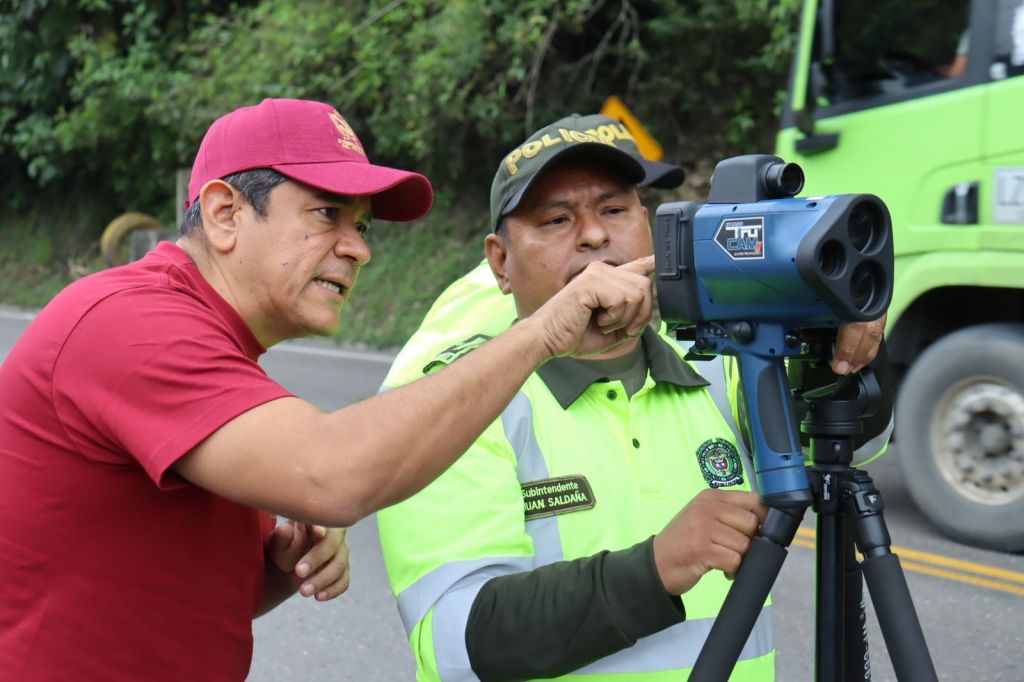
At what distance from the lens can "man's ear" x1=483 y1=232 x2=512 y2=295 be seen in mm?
2283

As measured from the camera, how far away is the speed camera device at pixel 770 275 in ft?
4.93

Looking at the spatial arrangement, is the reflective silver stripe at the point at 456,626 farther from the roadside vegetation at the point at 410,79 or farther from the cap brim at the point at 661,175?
the roadside vegetation at the point at 410,79

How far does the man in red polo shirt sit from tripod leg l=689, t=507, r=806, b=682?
327mm

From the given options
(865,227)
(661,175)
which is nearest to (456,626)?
(865,227)

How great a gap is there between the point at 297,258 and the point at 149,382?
362 millimetres

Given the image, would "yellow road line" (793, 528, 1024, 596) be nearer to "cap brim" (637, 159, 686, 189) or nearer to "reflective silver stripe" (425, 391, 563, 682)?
"cap brim" (637, 159, 686, 189)

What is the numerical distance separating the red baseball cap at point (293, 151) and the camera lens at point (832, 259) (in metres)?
0.67

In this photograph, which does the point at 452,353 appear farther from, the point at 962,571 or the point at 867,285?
the point at 962,571

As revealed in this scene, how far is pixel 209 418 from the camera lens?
1585mm

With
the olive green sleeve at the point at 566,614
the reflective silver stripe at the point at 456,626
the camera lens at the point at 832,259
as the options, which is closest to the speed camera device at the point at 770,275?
the camera lens at the point at 832,259

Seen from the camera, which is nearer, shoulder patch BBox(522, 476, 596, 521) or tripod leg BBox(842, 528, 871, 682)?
tripod leg BBox(842, 528, 871, 682)

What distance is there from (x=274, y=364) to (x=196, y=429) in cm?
1009

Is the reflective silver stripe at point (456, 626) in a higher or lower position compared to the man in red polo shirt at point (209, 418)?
lower

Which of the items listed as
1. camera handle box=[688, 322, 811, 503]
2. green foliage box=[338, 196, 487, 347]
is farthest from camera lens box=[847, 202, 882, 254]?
green foliage box=[338, 196, 487, 347]
